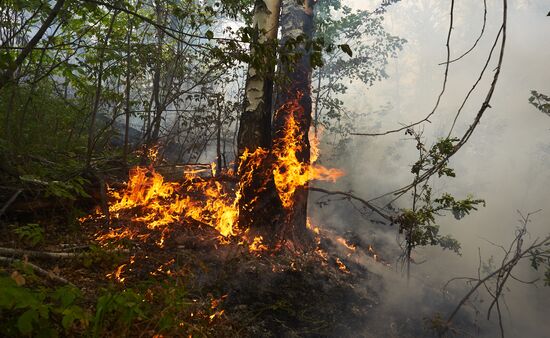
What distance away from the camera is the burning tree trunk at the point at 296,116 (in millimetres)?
5742

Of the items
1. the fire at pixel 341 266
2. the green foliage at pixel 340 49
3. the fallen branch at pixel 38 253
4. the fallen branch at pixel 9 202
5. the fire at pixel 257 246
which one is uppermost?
the green foliage at pixel 340 49

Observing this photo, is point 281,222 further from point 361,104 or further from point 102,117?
point 361,104

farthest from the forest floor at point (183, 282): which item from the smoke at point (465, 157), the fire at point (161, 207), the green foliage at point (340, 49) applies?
the green foliage at point (340, 49)

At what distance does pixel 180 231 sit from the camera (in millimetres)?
4855

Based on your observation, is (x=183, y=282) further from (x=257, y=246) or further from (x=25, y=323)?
(x=25, y=323)

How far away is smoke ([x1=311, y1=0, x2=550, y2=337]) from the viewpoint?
8773 mm

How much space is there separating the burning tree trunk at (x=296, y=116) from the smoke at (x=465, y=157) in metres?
1.90

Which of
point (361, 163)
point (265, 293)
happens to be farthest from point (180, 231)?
point (361, 163)

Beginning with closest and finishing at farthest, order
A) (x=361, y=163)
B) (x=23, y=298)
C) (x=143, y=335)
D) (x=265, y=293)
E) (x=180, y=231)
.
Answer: (x=23, y=298) → (x=143, y=335) → (x=265, y=293) → (x=180, y=231) → (x=361, y=163)

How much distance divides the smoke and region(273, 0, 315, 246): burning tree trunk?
6.23 ft

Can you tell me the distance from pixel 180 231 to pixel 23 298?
337 cm

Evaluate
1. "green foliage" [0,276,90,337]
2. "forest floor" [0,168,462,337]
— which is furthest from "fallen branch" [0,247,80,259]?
"green foliage" [0,276,90,337]

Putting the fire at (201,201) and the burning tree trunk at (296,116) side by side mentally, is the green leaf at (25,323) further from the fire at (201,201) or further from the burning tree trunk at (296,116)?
the burning tree trunk at (296,116)

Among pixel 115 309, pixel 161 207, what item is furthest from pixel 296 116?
pixel 115 309
